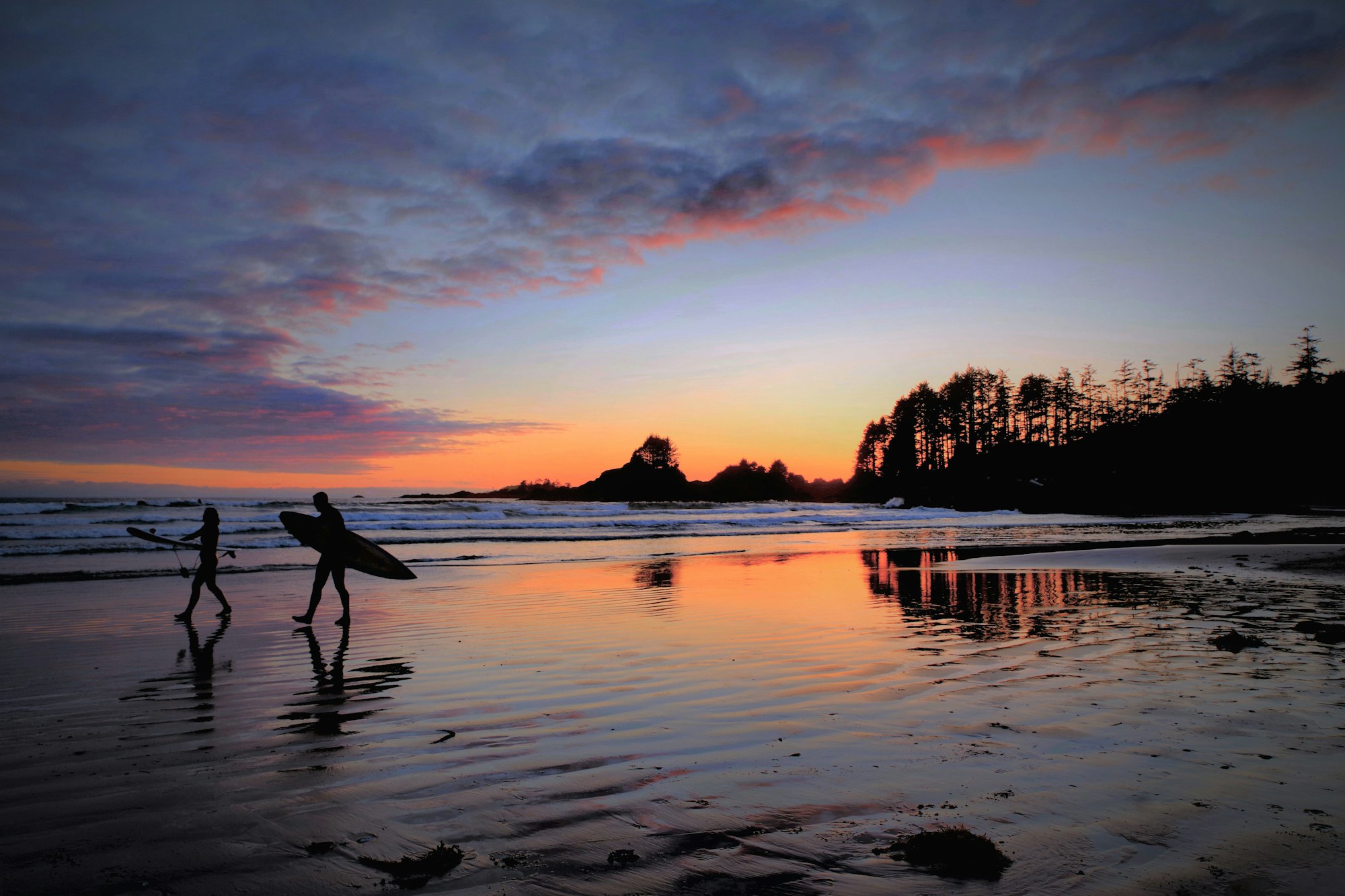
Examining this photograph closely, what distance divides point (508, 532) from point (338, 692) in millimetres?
31818

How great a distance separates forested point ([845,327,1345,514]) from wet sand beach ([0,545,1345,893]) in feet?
206

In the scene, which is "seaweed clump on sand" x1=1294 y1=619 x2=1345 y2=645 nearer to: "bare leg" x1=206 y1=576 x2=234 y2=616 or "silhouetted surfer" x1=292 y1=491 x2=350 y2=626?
"silhouetted surfer" x1=292 y1=491 x2=350 y2=626

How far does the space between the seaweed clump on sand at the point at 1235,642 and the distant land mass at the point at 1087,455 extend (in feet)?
196

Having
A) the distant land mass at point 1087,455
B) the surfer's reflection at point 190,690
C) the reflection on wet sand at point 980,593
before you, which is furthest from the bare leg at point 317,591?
the distant land mass at point 1087,455

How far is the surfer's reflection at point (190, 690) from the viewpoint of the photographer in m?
5.89

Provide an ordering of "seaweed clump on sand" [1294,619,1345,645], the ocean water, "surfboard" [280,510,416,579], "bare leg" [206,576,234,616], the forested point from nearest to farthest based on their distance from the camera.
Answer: "seaweed clump on sand" [1294,619,1345,645]
"bare leg" [206,576,234,616]
"surfboard" [280,510,416,579]
the ocean water
the forested point

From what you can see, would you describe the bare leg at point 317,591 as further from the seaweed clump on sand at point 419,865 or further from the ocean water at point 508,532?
the seaweed clump on sand at point 419,865

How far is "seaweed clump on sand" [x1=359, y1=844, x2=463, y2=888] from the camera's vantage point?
3.05m

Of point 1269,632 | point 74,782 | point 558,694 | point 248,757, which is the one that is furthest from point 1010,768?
point 1269,632

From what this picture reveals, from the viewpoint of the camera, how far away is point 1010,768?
4.33 metres

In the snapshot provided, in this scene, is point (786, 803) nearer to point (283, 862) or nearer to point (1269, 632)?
point (283, 862)

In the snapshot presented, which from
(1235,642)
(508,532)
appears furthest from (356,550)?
(508,532)

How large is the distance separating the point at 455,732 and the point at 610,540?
28.5 metres

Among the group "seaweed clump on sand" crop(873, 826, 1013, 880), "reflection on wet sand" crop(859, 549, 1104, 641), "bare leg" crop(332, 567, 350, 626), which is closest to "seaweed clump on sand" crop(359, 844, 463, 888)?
"seaweed clump on sand" crop(873, 826, 1013, 880)
